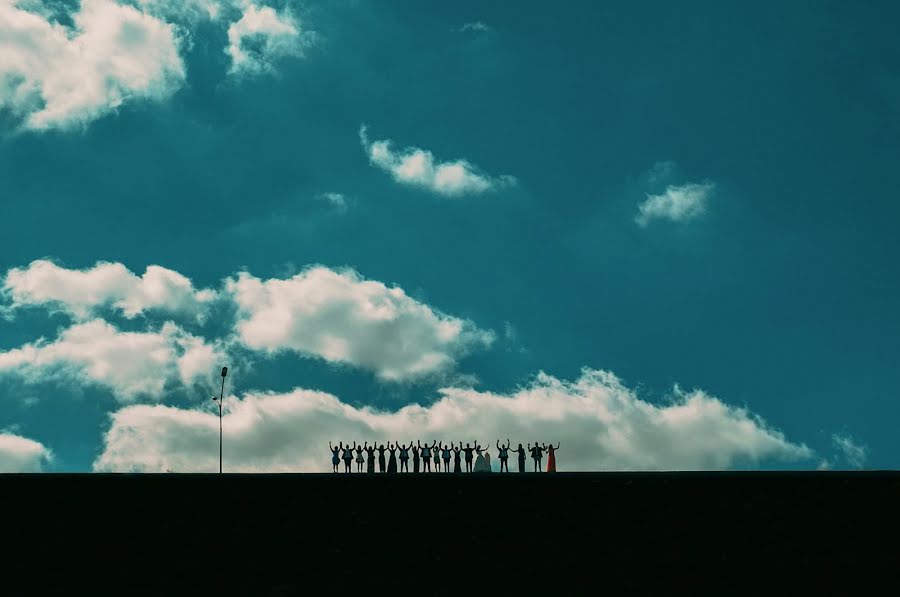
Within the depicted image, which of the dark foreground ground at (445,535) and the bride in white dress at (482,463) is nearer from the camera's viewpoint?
the dark foreground ground at (445,535)

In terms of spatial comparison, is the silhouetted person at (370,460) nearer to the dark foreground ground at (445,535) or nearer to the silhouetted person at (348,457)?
the silhouetted person at (348,457)

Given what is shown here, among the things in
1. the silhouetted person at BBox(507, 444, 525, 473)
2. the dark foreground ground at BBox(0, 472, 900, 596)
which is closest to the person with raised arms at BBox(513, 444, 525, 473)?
the silhouetted person at BBox(507, 444, 525, 473)

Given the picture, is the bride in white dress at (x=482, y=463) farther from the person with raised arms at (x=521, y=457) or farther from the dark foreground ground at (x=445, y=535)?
the dark foreground ground at (x=445, y=535)

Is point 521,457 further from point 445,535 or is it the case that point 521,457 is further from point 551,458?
point 445,535

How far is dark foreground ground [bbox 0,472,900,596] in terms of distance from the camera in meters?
13.6

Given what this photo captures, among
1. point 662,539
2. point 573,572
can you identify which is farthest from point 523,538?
point 662,539

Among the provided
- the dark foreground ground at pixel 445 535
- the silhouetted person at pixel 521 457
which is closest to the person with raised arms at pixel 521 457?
the silhouetted person at pixel 521 457

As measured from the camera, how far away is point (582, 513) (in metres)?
16.1

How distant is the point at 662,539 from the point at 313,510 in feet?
21.5

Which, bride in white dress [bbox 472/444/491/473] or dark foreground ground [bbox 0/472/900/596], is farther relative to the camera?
bride in white dress [bbox 472/444/491/473]

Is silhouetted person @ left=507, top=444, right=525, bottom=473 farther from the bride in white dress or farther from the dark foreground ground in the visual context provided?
the dark foreground ground

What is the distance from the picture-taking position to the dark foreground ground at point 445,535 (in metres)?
13.6

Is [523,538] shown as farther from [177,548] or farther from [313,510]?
[177,548]

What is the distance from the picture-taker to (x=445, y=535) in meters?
15.1
